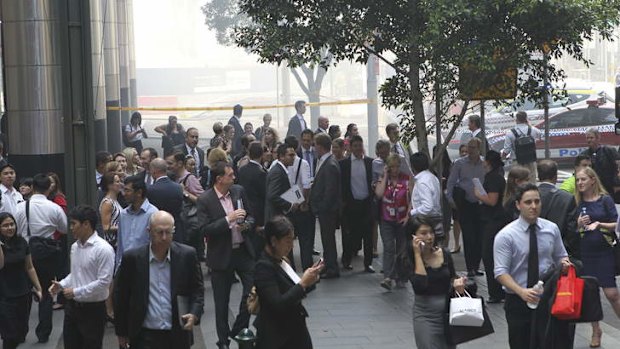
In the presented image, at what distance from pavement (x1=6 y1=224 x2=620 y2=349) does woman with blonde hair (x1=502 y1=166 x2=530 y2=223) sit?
124 cm

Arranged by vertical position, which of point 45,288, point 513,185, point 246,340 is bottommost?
point 45,288

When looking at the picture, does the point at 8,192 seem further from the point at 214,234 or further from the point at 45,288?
the point at 214,234

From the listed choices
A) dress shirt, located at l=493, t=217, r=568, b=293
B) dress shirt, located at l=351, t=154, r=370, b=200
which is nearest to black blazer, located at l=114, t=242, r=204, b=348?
dress shirt, located at l=493, t=217, r=568, b=293

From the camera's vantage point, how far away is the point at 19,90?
18.5 metres

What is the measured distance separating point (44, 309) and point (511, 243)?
530 centimetres

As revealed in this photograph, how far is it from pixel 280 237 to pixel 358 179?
26.6 feet

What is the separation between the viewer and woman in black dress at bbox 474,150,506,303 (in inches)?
523

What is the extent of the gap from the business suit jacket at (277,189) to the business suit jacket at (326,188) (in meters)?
0.98

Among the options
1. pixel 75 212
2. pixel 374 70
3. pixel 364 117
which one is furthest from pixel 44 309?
pixel 364 117

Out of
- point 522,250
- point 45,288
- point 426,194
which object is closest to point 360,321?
point 426,194

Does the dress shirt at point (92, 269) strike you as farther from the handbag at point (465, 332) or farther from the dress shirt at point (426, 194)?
the dress shirt at point (426, 194)

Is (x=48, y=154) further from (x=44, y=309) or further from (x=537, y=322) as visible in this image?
(x=537, y=322)

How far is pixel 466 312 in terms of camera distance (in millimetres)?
8234

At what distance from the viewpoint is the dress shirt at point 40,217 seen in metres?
12.3
